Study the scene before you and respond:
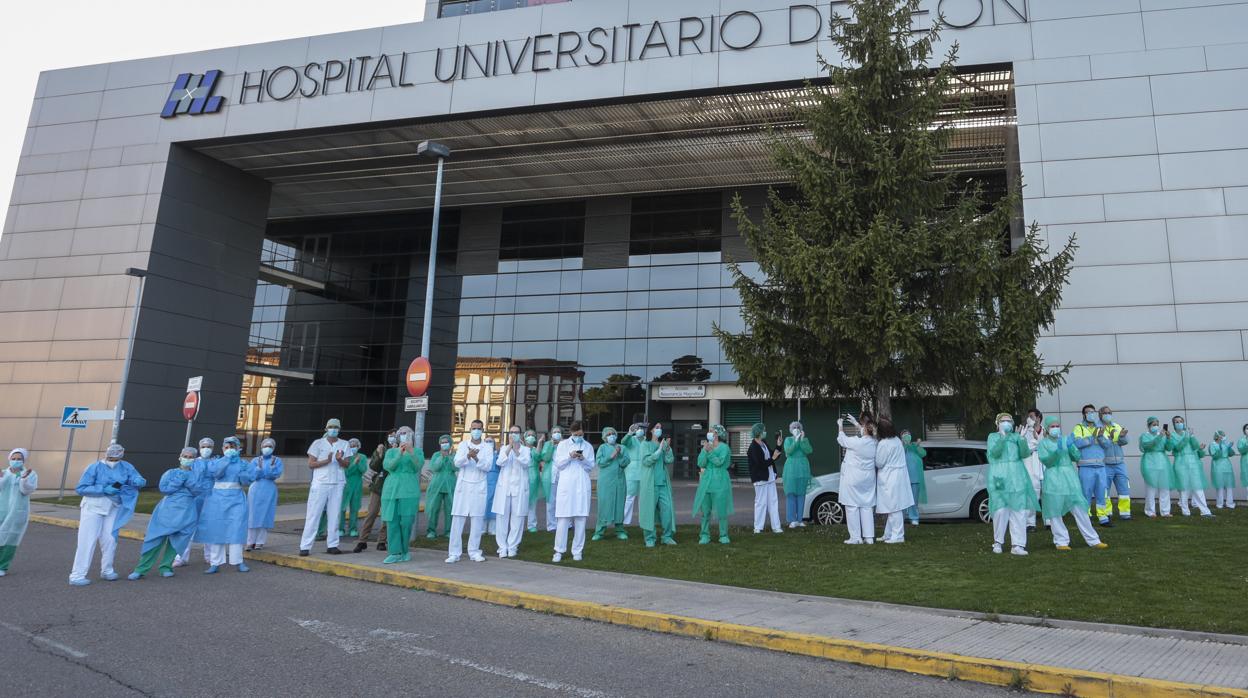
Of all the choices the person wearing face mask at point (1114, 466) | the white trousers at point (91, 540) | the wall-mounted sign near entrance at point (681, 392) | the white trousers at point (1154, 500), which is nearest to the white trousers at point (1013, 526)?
the person wearing face mask at point (1114, 466)

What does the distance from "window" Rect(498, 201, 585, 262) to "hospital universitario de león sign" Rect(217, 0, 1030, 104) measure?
9.95 meters

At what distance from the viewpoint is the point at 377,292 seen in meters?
33.4

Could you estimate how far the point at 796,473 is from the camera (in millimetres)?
12867

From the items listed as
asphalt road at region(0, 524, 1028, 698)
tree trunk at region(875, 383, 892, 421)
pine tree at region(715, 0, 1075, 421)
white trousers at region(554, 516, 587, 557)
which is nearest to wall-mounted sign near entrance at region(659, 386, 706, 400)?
pine tree at region(715, 0, 1075, 421)

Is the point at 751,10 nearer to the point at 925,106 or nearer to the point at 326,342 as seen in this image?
the point at 925,106

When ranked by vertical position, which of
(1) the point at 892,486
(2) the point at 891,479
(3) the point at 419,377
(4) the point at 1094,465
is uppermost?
(3) the point at 419,377

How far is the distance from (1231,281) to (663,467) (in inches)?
532

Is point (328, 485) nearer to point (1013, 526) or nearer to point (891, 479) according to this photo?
point (891, 479)

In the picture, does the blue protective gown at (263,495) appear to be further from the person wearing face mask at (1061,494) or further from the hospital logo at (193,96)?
the hospital logo at (193,96)

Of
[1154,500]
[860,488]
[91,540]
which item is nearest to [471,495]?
[91,540]

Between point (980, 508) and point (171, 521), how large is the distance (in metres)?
12.4

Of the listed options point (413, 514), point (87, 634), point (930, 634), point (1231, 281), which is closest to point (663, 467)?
point (413, 514)

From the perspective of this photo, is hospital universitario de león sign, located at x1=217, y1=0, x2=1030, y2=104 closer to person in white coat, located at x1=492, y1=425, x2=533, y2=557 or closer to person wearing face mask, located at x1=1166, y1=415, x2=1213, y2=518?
person wearing face mask, located at x1=1166, y1=415, x2=1213, y2=518

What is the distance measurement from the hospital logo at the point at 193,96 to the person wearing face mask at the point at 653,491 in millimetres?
21026
